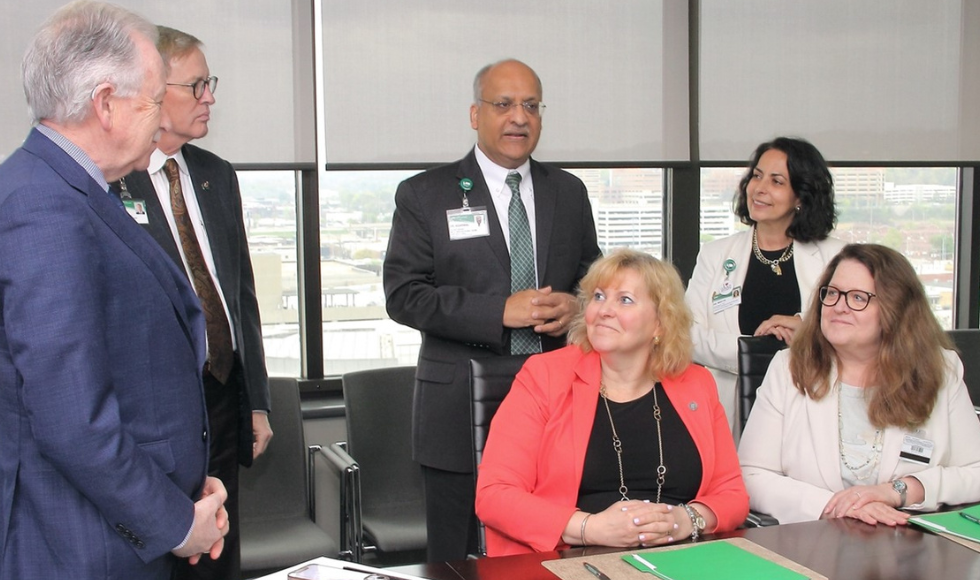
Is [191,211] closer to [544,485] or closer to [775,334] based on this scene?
[544,485]

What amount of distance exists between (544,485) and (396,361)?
227cm

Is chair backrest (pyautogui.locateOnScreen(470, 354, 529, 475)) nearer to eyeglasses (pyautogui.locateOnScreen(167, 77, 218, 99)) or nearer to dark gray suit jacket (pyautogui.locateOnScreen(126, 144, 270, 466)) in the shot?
dark gray suit jacket (pyautogui.locateOnScreen(126, 144, 270, 466))

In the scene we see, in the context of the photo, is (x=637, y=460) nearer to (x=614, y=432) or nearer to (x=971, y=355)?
(x=614, y=432)

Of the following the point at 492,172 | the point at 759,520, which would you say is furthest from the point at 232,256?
the point at 759,520

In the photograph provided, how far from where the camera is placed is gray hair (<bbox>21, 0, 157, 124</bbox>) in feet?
5.28

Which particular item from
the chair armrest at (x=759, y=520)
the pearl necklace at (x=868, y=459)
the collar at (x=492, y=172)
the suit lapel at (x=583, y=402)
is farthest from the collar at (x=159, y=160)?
the pearl necklace at (x=868, y=459)

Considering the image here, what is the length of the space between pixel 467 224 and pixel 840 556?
150 cm

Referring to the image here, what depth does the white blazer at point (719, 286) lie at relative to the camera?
11.2 feet

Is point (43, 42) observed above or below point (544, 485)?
above

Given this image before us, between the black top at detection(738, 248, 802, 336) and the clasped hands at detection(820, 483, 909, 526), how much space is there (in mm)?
1046

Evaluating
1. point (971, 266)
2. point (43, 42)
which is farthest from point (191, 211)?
point (971, 266)

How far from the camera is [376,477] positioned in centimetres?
398

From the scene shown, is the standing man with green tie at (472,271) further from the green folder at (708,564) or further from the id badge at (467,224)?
the green folder at (708,564)

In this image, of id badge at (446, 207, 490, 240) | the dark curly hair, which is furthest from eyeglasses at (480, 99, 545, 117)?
the dark curly hair
